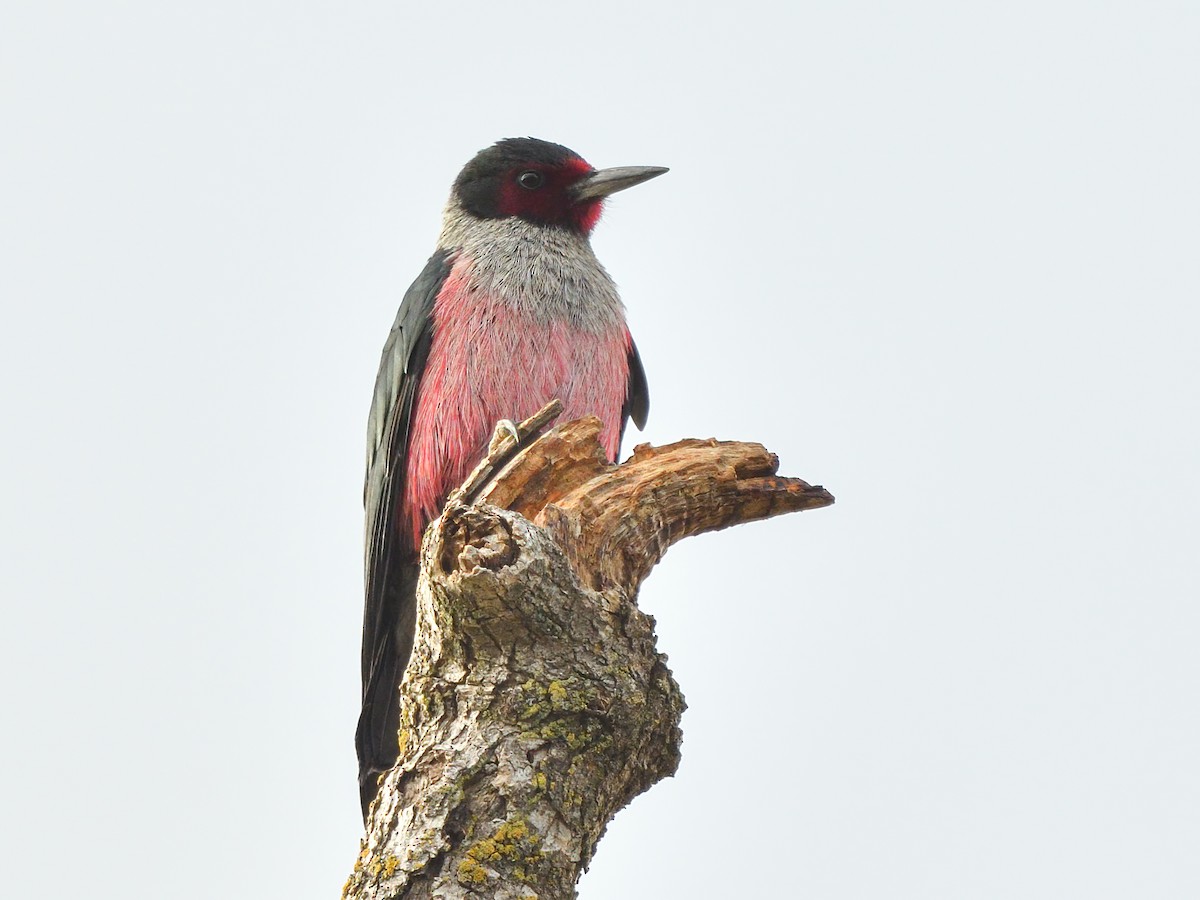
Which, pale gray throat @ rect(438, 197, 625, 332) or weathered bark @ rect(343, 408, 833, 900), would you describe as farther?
pale gray throat @ rect(438, 197, 625, 332)

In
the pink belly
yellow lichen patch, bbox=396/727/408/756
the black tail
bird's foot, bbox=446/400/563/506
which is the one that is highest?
the pink belly

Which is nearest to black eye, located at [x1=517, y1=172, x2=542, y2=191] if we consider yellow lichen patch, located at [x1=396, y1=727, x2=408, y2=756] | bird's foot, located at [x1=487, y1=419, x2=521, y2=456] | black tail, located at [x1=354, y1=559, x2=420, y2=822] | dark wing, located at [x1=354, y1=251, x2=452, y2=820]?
dark wing, located at [x1=354, y1=251, x2=452, y2=820]

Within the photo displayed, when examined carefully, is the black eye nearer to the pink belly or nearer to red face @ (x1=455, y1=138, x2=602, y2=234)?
red face @ (x1=455, y1=138, x2=602, y2=234)

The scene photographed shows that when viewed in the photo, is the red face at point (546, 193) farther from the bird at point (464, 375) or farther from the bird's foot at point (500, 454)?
the bird's foot at point (500, 454)

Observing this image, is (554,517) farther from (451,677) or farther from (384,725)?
→ (384,725)

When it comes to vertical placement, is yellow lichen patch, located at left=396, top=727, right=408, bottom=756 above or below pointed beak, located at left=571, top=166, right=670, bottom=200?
below

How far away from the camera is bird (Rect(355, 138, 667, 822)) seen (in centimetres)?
700

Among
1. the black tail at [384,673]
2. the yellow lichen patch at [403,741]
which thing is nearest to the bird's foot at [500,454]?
the yellow lichen patch at [403,741]

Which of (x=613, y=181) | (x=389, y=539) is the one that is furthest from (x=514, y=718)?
(x=613, y=181)

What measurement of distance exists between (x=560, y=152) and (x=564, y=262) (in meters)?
0.92

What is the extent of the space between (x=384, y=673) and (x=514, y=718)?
2261 millimetres

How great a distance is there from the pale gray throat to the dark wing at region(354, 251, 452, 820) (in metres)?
0.25

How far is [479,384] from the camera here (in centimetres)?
708

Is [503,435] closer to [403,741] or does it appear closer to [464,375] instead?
[464,375]
